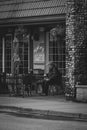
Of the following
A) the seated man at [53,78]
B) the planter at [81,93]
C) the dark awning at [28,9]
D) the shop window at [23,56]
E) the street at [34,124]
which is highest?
the dark awning at [28,9]

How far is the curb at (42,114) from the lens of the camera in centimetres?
1537

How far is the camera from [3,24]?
86.3 ft

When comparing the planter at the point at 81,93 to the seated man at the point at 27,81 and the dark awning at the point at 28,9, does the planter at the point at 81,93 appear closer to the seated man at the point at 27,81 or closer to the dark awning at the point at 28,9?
the seated man at the point at 27,81

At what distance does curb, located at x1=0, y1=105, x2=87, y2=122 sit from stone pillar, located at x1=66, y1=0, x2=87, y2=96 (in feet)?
12.3

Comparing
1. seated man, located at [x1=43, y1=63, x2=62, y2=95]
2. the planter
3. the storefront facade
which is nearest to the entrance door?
the storefront facade

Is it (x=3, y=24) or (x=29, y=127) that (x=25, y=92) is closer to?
(x=3, y=24)

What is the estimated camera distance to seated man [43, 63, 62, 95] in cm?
2364

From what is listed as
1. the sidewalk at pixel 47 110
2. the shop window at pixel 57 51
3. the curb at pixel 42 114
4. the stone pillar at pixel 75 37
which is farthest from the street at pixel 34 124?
the shop window at pixel 57 51

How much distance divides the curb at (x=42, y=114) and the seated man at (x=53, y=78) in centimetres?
529

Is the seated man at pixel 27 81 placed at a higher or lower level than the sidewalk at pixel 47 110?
higher

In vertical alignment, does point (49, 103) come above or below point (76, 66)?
below

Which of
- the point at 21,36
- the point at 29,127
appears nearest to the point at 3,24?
the point at 21,36

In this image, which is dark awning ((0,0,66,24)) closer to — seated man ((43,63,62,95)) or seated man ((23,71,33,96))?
seated man ((43,63,62,95))

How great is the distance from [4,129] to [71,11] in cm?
986
